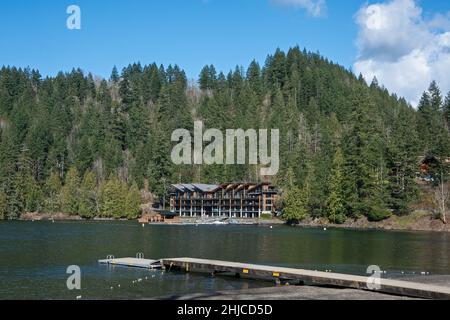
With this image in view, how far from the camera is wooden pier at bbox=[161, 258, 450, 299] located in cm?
2888

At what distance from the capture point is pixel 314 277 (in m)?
35.2

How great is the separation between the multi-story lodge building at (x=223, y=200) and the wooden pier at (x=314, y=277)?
10790 cm

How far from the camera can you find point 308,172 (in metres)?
140

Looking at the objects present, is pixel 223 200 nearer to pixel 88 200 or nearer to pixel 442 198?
pixel 88 200

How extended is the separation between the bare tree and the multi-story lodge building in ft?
159

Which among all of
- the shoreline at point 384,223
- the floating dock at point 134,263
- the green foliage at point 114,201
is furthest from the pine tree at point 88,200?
the floating dock at point 134,263

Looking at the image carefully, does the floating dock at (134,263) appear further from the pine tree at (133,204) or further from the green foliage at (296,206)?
the pine tree at (133,204)

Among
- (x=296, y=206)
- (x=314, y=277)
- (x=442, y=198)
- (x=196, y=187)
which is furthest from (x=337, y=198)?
(x=314, y=277)

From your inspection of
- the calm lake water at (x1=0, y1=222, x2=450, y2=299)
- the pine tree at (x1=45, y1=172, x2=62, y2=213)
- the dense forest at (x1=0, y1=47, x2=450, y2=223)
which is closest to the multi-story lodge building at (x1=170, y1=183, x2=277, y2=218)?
the dense forest at (x1=0, y1=47, x2=450, y2=223)

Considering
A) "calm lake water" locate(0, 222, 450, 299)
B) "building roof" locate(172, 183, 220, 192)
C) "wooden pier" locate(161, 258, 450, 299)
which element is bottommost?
"calm lake water" locate(0, 222, 450, 299)

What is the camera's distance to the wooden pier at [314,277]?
2888cm

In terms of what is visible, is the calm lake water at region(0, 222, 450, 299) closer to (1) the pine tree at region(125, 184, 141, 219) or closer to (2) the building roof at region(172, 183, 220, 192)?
(1) the pine tree at region(125, 184, 141, 219)

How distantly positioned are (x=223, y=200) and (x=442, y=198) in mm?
67437

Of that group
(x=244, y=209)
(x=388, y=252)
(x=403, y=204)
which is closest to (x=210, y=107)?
(x=244, y=209)
